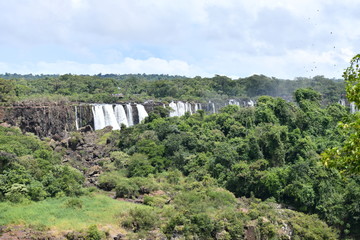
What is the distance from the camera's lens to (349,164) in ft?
23.9

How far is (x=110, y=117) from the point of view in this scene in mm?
44031

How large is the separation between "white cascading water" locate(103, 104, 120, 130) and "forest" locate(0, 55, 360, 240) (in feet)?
10.2

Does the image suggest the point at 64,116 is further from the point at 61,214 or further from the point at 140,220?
the point at 140,220

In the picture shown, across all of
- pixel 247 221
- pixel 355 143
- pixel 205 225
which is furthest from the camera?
pixel 247 221

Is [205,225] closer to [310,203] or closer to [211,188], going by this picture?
[211,188]

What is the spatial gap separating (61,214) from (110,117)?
87.1 feet

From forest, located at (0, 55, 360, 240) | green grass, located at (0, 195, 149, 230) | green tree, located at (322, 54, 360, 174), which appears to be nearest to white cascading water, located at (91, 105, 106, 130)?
forest, located at (0, 55, 360, 240)

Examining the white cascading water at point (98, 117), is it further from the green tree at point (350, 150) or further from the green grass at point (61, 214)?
the green tree at point (350, 150)

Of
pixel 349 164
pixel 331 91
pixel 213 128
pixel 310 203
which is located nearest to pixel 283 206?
pixel 310 203

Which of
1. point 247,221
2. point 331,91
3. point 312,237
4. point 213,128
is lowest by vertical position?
point 312,237

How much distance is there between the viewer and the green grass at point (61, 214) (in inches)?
660

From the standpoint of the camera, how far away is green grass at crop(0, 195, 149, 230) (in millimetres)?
16766

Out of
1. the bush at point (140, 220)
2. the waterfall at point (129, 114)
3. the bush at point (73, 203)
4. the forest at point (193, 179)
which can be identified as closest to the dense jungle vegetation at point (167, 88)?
the waterfall at point (129, 114)

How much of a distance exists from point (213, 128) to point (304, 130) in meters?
9.99
